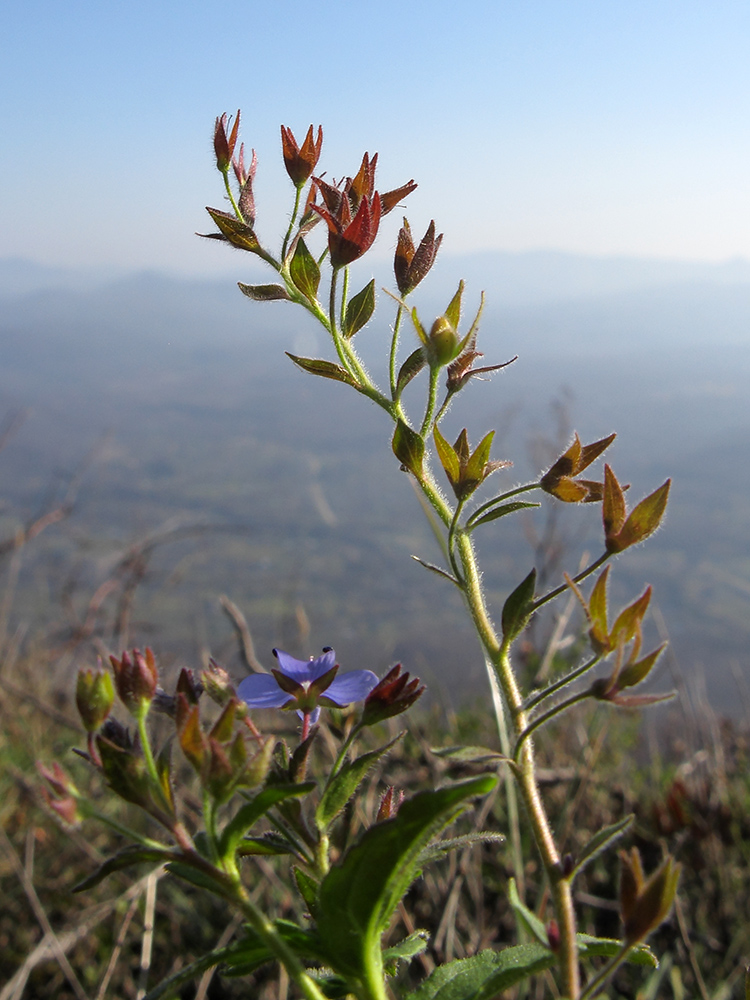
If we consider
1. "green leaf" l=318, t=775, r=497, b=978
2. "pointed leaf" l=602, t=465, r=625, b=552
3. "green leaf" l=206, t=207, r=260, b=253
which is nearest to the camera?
"green leaf" l=318, t=775, r=497, b=978

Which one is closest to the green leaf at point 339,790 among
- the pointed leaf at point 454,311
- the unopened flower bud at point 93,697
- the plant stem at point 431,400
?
the unopened flower bud at point 93,697

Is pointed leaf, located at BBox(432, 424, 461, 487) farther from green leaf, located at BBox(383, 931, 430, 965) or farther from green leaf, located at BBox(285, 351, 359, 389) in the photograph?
green leaf, located at BBox(383, 931, 430, 965)

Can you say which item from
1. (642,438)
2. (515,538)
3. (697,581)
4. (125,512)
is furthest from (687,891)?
(642,438)

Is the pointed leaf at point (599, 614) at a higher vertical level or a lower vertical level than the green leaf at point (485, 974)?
higher

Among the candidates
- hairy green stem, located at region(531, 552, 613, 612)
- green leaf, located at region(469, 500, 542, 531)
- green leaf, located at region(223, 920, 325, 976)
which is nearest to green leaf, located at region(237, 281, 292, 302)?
green leaf, located at region(469, 500, 542, 531)

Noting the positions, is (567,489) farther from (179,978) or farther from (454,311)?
(179,978)

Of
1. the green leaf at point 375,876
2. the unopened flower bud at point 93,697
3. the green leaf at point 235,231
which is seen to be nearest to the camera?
the green leaf at point 375,876

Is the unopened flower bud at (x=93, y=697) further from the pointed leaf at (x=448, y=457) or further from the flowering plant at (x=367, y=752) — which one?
the pointed leaf at (x=448, y=457)
